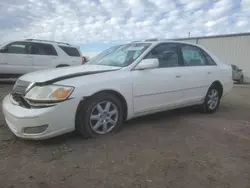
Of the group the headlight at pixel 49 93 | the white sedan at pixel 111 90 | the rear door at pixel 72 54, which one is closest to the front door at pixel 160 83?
the white sedan at pixel 111 90

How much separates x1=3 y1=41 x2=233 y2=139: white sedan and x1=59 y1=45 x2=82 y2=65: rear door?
5858mm

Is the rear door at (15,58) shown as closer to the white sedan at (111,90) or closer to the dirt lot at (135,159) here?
the white sedan at (111,90)

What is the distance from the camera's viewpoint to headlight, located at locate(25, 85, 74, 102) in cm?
295

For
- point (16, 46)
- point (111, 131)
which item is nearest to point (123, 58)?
point (111, 131)

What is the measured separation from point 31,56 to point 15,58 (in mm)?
592

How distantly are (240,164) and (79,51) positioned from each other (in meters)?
9.31

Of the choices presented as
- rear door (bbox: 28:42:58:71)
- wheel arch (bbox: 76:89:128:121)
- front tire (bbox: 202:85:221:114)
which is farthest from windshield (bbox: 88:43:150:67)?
rear door (bbox: 28:42:58:71)

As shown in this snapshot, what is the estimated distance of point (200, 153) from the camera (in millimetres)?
2959

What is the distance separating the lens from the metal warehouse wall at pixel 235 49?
20.7 meters

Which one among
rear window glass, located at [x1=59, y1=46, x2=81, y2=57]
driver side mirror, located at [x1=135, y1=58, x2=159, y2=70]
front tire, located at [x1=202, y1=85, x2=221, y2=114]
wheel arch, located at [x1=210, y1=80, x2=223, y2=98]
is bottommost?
front tire, located at [x1=202, y1=85, x2=221, y2=114]

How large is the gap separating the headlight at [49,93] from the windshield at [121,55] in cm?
115

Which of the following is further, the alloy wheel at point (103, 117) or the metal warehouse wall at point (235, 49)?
the metal warehouse wall at point (235, 49)

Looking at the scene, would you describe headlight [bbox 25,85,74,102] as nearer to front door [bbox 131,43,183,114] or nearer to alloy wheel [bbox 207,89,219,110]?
front door [bbox 131,43,183,114]

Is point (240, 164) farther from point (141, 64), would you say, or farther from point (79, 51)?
point (79, 51)
